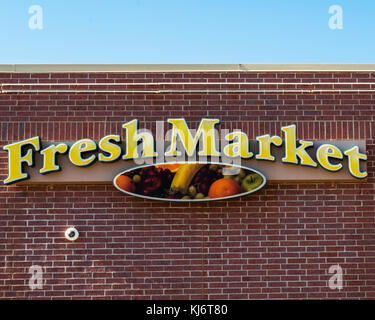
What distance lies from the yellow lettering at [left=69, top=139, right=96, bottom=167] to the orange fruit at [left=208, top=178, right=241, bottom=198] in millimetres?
2070

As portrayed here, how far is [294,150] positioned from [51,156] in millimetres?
4093

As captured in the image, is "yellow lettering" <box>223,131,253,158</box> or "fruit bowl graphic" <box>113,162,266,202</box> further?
"yellow lettering" <box>223,131,253,158</box>

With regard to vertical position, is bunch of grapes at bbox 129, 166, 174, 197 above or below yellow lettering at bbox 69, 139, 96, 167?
below

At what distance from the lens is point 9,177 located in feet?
33.8

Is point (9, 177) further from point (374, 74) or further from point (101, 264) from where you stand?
point (374, 74)

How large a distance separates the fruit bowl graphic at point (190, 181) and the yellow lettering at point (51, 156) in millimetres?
1024

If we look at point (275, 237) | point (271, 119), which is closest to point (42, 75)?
point (271, 119)

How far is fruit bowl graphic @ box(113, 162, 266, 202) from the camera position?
1029 cm

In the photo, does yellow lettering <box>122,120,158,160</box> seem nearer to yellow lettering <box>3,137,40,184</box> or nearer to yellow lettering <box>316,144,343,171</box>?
yellow lettering <box>3,137,40,184</box>

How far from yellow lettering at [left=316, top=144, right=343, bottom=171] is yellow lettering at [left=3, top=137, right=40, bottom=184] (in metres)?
4.76

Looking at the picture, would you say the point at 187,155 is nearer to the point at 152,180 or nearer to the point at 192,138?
the point at 192,138

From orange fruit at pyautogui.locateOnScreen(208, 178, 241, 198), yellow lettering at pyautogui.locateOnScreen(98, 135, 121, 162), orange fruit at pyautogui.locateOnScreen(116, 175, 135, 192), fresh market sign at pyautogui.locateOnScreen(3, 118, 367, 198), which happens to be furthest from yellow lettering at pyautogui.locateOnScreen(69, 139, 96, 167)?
orange fruit at pyautogui.locateOnScreen(208, 178, 241, 198)

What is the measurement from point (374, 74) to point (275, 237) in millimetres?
3394
